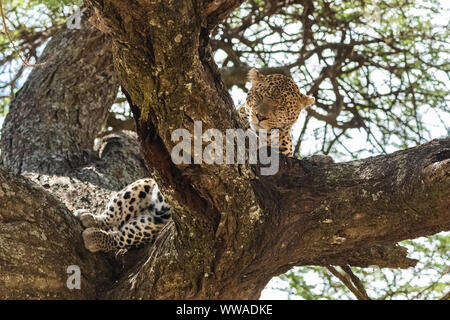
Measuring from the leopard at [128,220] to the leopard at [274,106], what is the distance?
4.27 feet

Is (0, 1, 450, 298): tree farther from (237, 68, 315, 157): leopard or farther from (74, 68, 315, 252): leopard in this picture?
(237, 68, 315, 157): leopard

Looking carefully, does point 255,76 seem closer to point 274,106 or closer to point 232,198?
Result: point 274,106

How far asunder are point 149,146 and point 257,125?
267cm

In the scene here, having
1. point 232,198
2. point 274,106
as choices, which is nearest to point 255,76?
point 274,106

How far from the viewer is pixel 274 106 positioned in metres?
6.15

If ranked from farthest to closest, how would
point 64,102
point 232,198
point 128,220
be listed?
1. point 64,102
2. point 128,220
3. point 232,198

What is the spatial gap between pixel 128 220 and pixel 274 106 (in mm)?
1867

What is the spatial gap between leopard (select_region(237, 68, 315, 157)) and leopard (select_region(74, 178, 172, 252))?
1.30 meters

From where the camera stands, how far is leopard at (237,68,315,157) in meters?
6.08

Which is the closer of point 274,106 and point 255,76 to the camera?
point 274,106

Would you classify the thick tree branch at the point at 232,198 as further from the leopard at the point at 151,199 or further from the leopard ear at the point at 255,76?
the leopard ear at the point at 255,76

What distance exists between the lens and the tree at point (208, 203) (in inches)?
130

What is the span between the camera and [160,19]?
317cm
